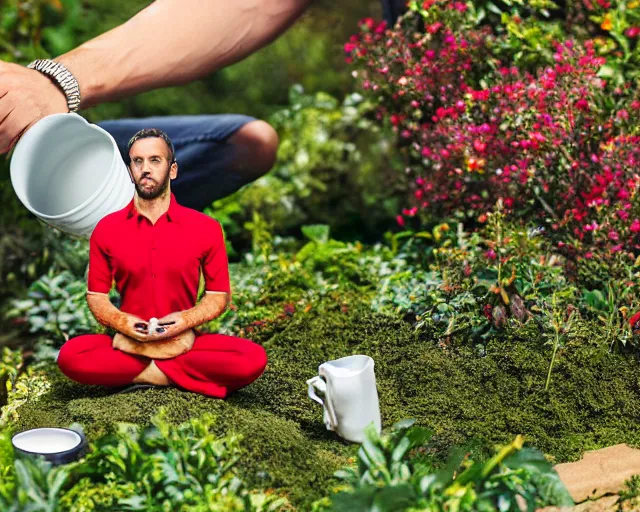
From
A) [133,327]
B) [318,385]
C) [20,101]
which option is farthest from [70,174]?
[318,385]

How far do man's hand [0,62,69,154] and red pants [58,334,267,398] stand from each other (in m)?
0.87

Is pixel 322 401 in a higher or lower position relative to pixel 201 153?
lower

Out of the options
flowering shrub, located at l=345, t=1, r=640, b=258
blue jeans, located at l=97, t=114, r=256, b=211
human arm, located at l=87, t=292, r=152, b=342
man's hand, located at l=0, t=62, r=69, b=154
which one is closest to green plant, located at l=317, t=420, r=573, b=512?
human arm, located at l=87, t=292, r=152, b=342

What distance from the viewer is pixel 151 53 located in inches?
151

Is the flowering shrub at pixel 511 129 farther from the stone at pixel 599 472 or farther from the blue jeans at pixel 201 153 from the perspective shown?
the stone at pixel 599 472

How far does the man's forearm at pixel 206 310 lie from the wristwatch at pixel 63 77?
1049 mm

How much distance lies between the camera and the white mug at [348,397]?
2.89 metres

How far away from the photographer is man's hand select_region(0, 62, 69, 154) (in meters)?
3.25

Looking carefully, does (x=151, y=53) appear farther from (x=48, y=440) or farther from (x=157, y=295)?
(x=48, y=440)

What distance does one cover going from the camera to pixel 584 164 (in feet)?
13.0

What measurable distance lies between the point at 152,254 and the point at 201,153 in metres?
1.74

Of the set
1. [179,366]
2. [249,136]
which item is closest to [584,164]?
[249,136]

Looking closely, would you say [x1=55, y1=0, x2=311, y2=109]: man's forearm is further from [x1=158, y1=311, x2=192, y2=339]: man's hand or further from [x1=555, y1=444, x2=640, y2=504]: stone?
[x1=555, y1=444, x2=640, y2=504]: stone

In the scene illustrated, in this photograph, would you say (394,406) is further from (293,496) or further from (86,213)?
(86,213)
